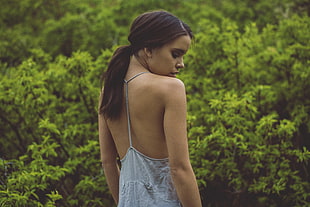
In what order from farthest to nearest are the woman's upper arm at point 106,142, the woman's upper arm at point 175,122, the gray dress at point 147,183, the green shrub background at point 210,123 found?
the green shrub background at point 210,123 < the woman's upper arm at point 106,142 < the gray dress at point 147,183 < the woman's upper arm at point 175,122

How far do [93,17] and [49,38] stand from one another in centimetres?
81

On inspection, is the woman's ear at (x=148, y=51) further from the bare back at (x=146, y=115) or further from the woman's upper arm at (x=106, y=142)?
the woman's upper arm at (x=106, y=142)

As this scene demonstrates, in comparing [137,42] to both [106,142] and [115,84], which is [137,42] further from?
[106,142]

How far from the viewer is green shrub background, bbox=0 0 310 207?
3688 millimetres

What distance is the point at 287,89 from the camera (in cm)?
451

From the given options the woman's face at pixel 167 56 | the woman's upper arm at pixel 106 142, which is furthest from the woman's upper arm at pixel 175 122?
the woman's upper arm at pixel 106 142

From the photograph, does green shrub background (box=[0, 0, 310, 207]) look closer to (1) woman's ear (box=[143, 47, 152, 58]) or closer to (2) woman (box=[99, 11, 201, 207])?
(2) woman (box=[99, 11, 201, 207])

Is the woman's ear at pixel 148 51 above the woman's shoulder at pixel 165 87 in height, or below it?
above

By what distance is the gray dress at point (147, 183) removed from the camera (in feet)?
6.70

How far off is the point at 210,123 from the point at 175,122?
6.78 feet

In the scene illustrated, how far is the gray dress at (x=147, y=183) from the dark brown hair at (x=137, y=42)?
0.07m

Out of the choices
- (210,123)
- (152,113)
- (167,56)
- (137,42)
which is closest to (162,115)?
(152,113)

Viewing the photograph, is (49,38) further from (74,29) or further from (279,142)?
(279,142)

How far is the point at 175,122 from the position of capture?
194 cm
